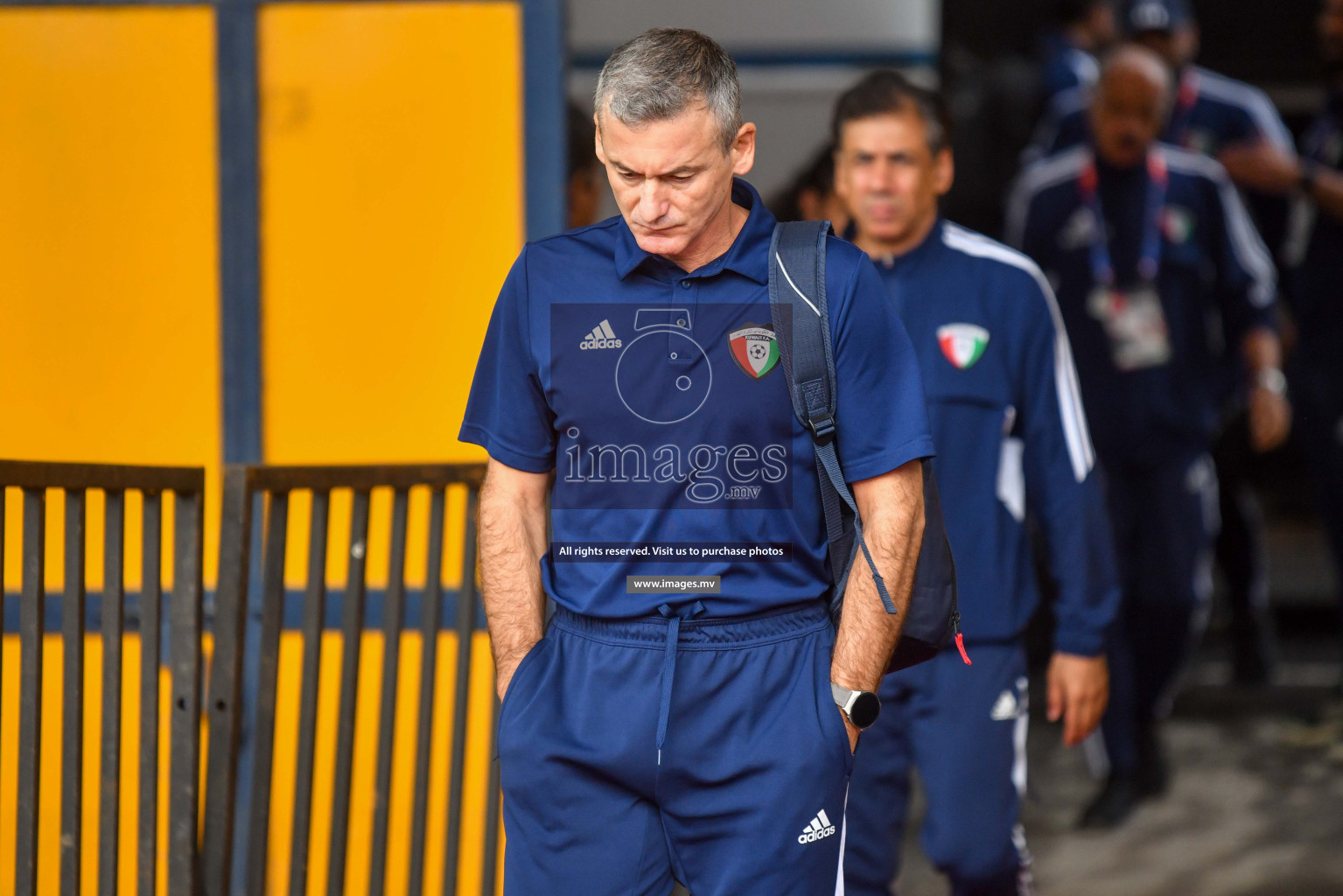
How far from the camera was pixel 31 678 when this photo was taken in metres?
2.76

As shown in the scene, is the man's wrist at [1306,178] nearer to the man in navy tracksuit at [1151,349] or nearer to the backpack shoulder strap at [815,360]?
the man in navy tracksuit at [1151,349]

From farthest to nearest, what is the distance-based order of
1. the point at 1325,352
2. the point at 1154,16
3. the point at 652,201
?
the point at 1154,16 → the point at 1325,352 → the point at 652,201

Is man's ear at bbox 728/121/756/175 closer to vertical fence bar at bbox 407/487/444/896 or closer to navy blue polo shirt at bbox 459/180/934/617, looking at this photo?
navy blue polo shirt at bbox 459/180/934/617

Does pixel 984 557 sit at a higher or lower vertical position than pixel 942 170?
lower

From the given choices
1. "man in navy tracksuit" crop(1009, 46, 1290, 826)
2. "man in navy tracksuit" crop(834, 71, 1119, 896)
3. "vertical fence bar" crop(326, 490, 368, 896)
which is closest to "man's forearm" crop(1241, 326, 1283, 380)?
"man in navy tracksuit" crop(1009, 46, 1290, 826)

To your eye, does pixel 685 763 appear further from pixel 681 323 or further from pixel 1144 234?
pixel 1144 234

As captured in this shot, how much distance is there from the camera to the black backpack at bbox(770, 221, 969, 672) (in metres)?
2.16

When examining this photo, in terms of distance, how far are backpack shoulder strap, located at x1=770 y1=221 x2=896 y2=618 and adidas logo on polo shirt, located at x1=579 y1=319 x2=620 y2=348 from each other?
0.23m

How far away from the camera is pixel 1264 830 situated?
15.1ft

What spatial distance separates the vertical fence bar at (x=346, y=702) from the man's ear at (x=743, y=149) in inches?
50.3

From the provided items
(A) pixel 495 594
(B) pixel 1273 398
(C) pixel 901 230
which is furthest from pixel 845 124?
(B) pixel 1273 398

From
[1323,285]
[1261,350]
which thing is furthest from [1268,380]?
[1323,285]

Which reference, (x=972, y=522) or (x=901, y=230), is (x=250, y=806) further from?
(x=901, y=230)

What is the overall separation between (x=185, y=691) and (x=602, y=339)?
1.28m
